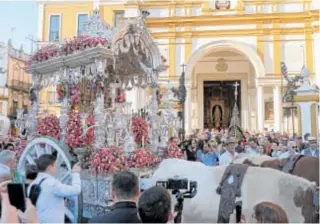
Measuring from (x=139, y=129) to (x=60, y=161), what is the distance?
8.83ft

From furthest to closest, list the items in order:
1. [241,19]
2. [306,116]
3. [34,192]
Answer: [241,19] → [306,116] → [34,192]

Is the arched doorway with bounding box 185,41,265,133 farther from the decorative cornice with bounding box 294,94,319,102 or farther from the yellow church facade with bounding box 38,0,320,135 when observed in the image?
the decorative cornice with bounding box 294,94,319,102

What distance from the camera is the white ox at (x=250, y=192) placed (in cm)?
351

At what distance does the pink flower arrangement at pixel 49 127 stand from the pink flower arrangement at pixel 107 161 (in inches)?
85.2

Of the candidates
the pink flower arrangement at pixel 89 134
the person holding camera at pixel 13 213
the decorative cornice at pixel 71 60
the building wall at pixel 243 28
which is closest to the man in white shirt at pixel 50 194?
the person holding camera at pixel 13 213

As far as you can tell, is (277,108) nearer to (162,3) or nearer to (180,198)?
(162,3)

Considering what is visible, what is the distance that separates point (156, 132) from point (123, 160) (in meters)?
2.42

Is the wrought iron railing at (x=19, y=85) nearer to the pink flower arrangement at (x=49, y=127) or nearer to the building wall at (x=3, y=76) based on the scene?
the building wall at (x=3, y=76)

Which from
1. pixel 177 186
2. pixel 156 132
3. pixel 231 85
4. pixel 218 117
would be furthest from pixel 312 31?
pixel 177 186

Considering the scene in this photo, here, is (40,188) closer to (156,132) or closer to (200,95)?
(156,132)

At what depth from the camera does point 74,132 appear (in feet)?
25.5

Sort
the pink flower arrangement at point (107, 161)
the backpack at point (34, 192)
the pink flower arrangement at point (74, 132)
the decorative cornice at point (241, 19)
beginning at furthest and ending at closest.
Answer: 1. the decorative cornice at point (241, 19)
2. the pink flower arrangement at point (74, 132)
3. the pink flower arrangement at point (107, 161)
4. the backpack at point (34, 192)

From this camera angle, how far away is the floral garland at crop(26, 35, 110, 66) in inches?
305

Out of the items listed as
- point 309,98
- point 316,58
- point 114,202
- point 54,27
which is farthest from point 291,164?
point 54,27
